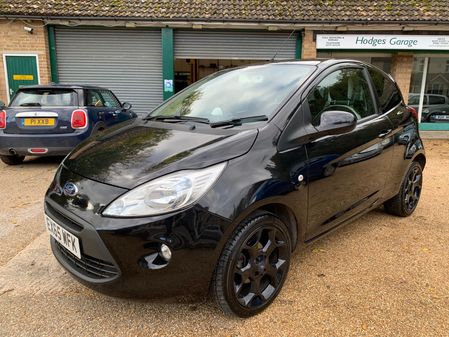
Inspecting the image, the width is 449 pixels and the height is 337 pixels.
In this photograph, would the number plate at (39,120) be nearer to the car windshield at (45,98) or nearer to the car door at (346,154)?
the car windshield at (45,98)

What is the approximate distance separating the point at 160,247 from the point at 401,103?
318 cm

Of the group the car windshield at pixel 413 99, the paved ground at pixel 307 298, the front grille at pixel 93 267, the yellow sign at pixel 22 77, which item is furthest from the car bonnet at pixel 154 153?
the car windshield at pixel 413 99

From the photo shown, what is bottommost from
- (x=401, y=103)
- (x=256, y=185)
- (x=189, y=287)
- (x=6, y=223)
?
(x=6, y=223)

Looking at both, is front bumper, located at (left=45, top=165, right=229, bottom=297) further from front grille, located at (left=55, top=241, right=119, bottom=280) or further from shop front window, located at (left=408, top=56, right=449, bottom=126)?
shop front window, located at (left=408, top=56, right=449, bottom=126)

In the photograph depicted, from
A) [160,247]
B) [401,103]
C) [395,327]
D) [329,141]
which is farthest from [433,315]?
[401,103]

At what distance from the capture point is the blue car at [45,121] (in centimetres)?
620

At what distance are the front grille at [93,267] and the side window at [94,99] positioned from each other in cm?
487

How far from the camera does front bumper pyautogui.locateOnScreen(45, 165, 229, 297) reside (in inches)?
76.6

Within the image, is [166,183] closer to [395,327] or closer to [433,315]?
[395,327]

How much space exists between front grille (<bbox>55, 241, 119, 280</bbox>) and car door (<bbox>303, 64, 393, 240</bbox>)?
4.54 feet

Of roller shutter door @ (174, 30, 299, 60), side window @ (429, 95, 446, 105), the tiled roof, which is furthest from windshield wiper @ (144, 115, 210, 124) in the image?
side window @ (429, 95, 446, 105)

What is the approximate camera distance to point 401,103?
3.94 m

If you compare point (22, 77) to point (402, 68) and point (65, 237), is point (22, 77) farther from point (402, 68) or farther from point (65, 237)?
point (402, 68)

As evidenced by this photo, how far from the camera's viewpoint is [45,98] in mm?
6348
